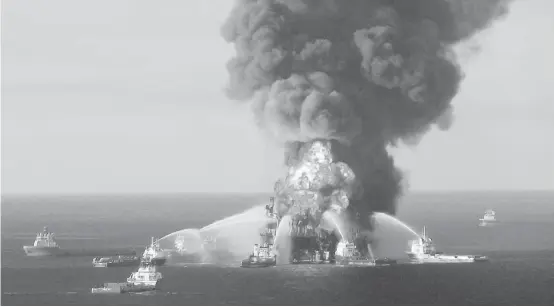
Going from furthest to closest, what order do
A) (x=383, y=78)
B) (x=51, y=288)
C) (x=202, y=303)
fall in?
(x=383, y=78) < (x=51, y=288) < (x=202, y=303)

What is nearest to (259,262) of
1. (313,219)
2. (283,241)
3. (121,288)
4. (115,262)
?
(283,241)

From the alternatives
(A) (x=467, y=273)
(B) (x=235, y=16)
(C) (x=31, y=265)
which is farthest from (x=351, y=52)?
(C) (x=31, y=265)

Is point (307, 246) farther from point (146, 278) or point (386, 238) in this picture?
point (386, 238)

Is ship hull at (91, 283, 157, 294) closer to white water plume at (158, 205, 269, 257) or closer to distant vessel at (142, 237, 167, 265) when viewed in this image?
distant vessel at (142, 237, 167, 265)

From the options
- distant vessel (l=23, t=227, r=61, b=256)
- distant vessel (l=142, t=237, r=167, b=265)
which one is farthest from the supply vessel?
distant vessel (l=142, t=237, r=167, b=265)

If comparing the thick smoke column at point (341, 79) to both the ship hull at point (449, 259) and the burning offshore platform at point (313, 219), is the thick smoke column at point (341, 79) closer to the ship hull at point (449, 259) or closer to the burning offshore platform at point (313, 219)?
the burning offshore platform at point (313, 219)

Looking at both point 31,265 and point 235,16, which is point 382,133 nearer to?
point 235,16

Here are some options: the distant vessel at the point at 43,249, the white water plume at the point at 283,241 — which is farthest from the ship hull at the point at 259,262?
the distant vessel at the point at 43,249
